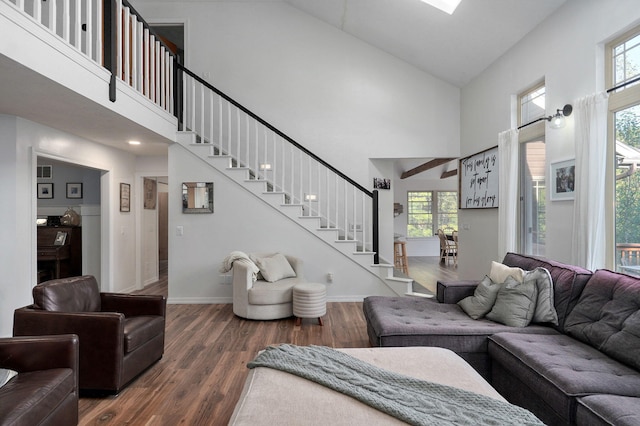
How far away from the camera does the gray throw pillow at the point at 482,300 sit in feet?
9.85

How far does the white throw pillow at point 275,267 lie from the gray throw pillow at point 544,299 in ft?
9.42

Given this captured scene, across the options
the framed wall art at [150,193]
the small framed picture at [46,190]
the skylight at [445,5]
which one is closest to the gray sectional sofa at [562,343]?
the skylight at [445,5]

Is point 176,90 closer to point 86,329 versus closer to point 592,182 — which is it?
point 86,329

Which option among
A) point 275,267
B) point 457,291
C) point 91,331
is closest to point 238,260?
point 275,267

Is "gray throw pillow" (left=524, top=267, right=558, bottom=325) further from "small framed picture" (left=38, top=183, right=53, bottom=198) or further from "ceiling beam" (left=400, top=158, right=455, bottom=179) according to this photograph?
"small framed picture" (left=38, top=183, right=53, bottom=198)

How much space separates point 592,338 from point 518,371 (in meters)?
0.58

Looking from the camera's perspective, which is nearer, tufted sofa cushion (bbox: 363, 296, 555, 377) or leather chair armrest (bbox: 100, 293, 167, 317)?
tufted sofa cushion (bbox: 363, 296, 555, 377)

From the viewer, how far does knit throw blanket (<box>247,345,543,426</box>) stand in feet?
4.49

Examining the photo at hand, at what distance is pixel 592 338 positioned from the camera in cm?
227

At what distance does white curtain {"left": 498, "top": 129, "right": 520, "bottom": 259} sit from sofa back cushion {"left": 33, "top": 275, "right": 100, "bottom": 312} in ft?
13.7

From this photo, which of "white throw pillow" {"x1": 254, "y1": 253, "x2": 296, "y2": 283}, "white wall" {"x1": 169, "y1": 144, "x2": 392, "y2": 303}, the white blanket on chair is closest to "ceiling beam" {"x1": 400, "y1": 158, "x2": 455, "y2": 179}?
"white wall" {"x1": 169, "y1": 144, "x2": 392, "y2": 303}

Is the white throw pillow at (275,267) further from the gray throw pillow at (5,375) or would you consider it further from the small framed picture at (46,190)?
the small framed picture at (46,190)

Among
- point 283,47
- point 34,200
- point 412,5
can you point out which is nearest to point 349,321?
point 34,200

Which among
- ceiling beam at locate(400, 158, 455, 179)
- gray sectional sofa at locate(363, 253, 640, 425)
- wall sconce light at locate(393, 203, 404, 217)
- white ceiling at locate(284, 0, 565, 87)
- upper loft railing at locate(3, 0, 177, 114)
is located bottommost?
gray sectional sofa at locate(363, 253, 640, 425)
